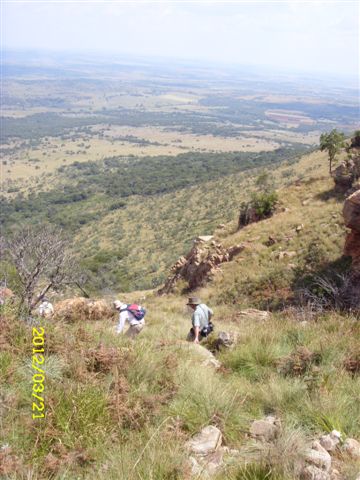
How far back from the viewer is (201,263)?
59.3ft

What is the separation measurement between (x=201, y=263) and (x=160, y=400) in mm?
14525

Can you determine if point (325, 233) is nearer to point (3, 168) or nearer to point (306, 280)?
point (306, 280)

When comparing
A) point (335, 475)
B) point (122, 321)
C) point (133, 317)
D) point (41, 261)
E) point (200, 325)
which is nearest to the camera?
point (335, 475)

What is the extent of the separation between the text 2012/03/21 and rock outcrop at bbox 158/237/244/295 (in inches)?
489

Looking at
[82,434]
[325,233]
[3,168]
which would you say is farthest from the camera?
[3,168]

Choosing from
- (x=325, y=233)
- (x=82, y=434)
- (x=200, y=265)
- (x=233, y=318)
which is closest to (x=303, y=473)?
(x=82, y=434)

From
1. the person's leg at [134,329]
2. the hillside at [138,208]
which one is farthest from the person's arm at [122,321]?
the hillside at [138,208]

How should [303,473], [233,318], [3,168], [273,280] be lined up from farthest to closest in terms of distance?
[3,168] → [273,280] → [233,318] → [303,473]

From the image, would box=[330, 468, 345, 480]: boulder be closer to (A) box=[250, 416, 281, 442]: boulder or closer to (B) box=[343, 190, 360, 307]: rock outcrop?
(A) box=[250, 416, 281, 442]: boulder

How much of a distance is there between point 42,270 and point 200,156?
107084mm

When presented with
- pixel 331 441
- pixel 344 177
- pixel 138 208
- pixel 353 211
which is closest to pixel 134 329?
pixel 331 441

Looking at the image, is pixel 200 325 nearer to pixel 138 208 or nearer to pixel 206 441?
pixel 206 441

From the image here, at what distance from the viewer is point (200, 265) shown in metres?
18.0

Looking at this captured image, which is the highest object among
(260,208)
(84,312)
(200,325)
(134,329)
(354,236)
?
(354,236)
